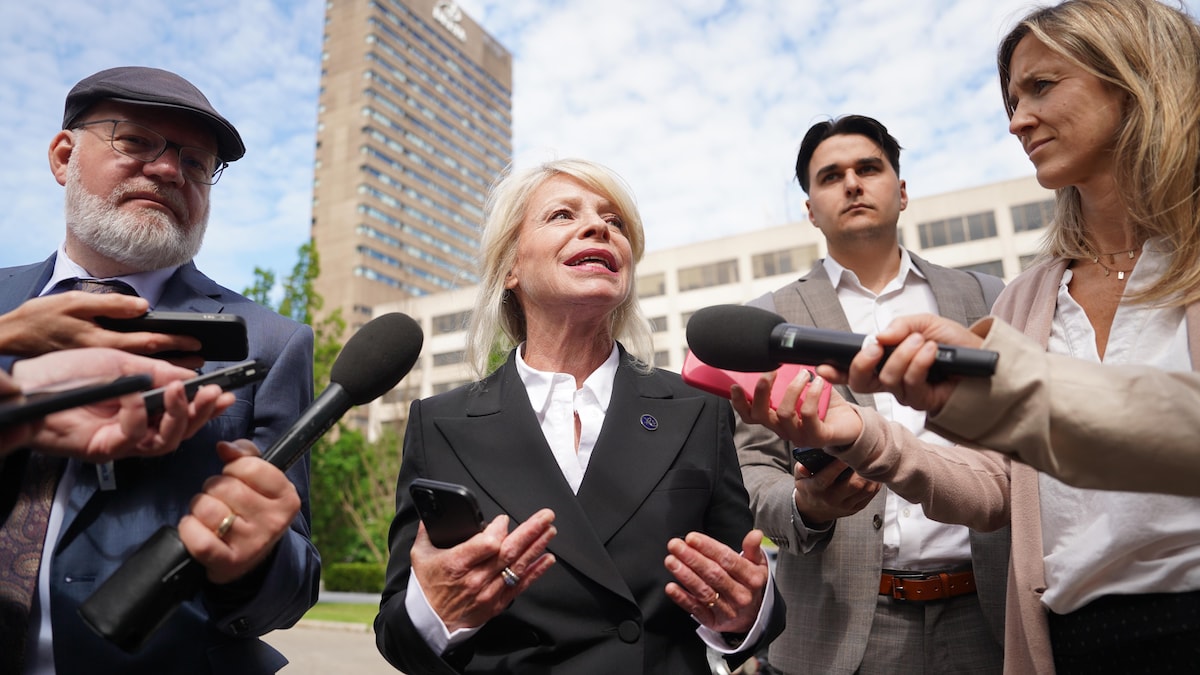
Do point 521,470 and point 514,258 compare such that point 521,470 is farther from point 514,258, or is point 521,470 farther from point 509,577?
point 514,258

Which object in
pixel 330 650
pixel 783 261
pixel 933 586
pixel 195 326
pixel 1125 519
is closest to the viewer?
pixel 195 326

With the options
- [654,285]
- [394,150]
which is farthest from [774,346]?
[394,150]

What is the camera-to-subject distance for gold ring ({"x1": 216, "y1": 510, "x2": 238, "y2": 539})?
1.53 metres

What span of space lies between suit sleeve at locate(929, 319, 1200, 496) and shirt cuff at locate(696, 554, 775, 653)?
A: 0.92 m

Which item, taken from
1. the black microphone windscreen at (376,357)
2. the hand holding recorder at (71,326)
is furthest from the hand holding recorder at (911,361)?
the hand holding recorder at (71,326)

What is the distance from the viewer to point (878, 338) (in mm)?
1563

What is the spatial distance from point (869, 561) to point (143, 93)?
3.00 meters

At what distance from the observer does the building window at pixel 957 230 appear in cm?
4162

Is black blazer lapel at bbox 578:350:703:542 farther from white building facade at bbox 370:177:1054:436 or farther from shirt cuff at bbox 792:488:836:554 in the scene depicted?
white building facade at bbox 370:177:1054:436

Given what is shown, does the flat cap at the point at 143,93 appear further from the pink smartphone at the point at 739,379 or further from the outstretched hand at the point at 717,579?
the outstretched hand at the point at 717,579

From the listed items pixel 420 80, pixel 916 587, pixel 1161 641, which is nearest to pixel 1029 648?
pixel 1161 641

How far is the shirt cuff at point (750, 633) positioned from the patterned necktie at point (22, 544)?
1.79 metres

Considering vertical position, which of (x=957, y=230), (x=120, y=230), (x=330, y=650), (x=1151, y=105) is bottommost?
(x=330, y=650)

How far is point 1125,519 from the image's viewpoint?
1.92 meters
